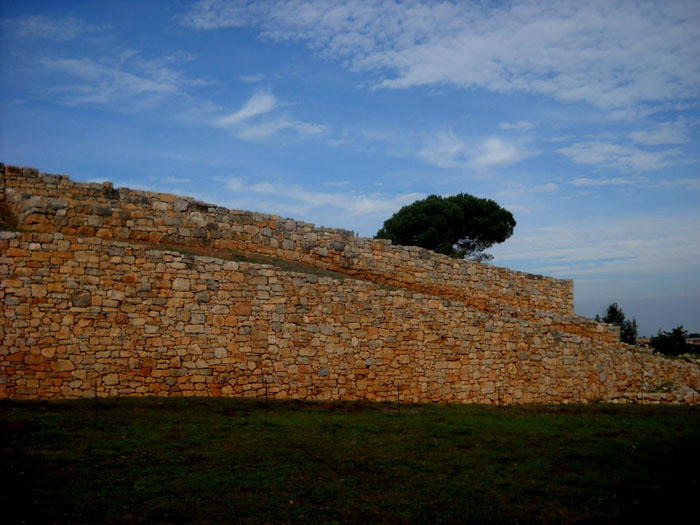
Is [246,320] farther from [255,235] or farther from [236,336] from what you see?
[255,235]

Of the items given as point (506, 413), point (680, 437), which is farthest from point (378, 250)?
point (680, 437)

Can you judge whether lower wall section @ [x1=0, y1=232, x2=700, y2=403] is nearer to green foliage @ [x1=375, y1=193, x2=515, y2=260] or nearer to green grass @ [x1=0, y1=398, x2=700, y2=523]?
green grass @ [x1=0, y1=398, x2=700, y2=523]

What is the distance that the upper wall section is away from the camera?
18.0m

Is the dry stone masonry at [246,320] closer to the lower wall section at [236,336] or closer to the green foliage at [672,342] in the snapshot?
the lower wall section at [236,336]

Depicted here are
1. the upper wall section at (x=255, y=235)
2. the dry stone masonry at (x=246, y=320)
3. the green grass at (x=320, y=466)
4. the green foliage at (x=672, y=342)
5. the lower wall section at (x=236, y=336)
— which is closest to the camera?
the green grass at (x=320, y=466)

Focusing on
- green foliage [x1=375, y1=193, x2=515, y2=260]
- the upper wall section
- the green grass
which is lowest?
the green grass

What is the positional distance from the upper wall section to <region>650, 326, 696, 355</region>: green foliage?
50.5 ft

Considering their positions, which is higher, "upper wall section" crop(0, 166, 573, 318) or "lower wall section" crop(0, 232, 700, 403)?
"upper wall section" crop(0, 166, 573, 318)

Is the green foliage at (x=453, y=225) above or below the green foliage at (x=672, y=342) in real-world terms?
above

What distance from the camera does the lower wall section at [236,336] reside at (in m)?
14.7

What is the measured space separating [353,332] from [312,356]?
5.08 feet

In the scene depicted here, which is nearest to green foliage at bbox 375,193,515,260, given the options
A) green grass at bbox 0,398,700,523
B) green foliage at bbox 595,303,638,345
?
green foliage at bbox 595,303,638,345

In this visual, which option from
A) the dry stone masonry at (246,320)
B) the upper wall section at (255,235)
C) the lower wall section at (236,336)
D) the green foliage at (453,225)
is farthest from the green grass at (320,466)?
the green foliage at (453,225)

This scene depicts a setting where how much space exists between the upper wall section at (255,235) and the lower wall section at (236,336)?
317 cm
